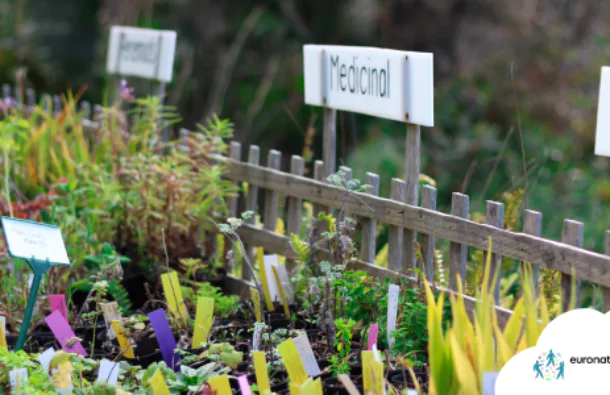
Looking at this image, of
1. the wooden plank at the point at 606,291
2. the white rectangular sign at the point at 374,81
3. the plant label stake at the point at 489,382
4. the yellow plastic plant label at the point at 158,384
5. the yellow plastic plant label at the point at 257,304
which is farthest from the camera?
the yellow plastic plant label at the point at 257,304

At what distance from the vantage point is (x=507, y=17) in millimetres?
10430

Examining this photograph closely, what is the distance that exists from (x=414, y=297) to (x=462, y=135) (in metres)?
6.49

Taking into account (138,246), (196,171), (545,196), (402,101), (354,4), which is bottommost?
(545,196)

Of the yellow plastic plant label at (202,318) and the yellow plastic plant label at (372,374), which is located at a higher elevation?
the yellow plastic plant label at (372,374)

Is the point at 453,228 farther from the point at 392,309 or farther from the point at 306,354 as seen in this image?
the point at 306,354

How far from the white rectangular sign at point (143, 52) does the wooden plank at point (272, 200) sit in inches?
44.1

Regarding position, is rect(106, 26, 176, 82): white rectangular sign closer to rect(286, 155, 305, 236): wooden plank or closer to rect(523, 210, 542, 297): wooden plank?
rect(286, 155, 305, 236): wooden plank

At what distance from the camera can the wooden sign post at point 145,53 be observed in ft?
Result: 15.1

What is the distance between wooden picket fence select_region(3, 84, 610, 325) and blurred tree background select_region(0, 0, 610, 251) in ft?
16.0

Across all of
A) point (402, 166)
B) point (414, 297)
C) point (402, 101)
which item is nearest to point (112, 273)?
point (414, 297)

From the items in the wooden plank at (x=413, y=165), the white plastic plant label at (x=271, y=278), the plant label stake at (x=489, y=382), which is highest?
the wooden plank at (x=413, y=165)

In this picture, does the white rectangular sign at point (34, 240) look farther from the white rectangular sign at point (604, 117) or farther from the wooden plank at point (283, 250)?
the white rectangular sign at point (604, 117)

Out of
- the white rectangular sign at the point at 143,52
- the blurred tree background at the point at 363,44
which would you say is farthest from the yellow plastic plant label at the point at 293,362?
the blurred tree background at the point at 363,44

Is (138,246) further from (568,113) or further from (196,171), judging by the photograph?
(568,113)
